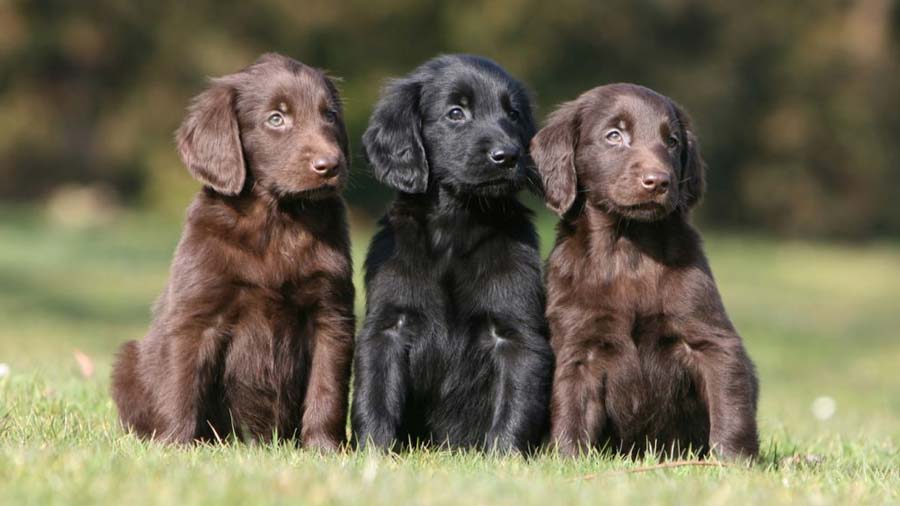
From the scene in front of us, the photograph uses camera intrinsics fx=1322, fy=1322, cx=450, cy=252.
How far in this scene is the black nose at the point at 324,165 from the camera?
5.52 m

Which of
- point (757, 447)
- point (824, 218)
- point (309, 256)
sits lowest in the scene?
point (824, 218)

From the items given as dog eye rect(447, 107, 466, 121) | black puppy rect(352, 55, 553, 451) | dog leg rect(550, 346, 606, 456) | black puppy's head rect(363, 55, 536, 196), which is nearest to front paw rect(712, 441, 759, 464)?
dog leg rect(550, 346, 606, 456)

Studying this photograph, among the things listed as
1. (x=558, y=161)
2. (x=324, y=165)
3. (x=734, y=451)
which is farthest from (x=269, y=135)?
(x=734, y=451)

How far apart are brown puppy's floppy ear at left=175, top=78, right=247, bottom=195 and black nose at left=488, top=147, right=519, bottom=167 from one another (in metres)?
1.07

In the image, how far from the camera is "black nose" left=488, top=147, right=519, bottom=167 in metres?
5.68

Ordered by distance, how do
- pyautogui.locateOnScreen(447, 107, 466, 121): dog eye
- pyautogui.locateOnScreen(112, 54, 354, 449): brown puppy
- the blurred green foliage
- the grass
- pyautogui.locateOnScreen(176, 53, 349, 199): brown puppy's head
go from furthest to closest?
1. the blurred green foliage
2. pyautogui.locateOnScreen(447, 107, 466, 121): dog eye
3. pyautogui.locateOnScreen(176, 53, 349, 199): brown puppy's head
4. pyautogui.locateOnScreen(112, 54, 354, 449): brown puppy
5. the grass

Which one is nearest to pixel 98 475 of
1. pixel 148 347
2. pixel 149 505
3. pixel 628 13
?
pixel 149 505

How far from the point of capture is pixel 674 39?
30.4m

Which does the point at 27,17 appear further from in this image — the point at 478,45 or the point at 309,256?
the point at 309,256

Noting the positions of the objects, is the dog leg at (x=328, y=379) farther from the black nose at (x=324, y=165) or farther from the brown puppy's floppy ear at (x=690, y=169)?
the brown puppy's floppy ear at (x=690, y=169)

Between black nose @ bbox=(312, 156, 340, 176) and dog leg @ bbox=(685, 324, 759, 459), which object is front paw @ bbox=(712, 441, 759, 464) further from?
black nose @ bbox=(312, 156, 340, 176)

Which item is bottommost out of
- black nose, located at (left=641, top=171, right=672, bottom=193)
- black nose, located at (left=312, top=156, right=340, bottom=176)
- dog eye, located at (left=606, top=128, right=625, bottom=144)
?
black nose, located at (left=312, top=156, right=340, bottom=176)

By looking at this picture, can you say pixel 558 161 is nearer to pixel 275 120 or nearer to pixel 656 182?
pixel 656 182

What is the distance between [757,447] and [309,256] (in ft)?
6.66
